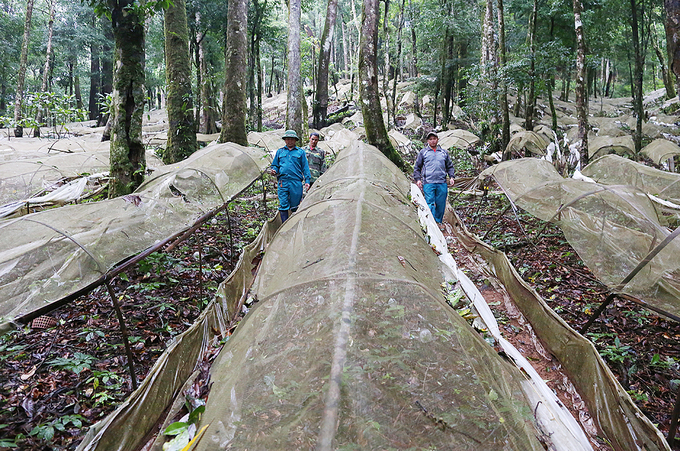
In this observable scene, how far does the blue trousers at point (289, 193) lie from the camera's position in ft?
19.0

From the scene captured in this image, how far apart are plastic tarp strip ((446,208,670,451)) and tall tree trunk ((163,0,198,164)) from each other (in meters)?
7.42

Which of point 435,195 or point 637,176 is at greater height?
point 637,176

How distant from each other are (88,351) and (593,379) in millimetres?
4334

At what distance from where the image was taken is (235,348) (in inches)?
84.2

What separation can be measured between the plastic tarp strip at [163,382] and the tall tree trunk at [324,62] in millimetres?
15224

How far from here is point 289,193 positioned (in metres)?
5.82

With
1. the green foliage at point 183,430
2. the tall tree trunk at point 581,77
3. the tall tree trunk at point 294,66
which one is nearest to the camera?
the green foliage at point 183,430

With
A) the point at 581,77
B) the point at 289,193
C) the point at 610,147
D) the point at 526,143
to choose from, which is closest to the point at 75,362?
the point at 289,193

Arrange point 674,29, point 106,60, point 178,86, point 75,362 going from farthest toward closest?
point 106,60 → point 178,86 → point 674,29 → point 75,362

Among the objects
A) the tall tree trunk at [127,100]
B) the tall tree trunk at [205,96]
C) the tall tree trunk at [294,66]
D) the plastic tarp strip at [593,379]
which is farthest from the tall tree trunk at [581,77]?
the tall tree trunk at [205,96]

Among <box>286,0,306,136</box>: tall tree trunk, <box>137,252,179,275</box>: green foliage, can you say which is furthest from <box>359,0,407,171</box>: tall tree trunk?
<box>137,252,179,275</box>: green foliage

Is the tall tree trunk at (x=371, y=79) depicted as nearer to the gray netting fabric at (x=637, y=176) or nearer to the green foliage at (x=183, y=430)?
the gray netting fabric at (x=637, y=176)

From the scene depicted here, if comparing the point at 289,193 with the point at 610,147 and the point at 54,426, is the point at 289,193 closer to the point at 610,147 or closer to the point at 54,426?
the point at 54,426

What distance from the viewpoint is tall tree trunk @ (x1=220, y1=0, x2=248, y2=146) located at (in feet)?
30.1
